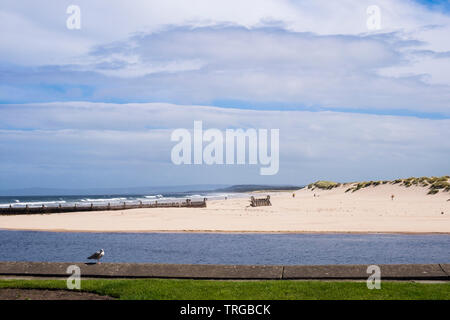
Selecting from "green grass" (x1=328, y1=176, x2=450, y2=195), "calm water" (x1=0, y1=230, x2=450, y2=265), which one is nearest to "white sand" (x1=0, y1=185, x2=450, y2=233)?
"green grass" (x1=328, y1=176, x2=450, y2=195)

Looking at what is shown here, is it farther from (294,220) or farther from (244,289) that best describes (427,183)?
(244,289)

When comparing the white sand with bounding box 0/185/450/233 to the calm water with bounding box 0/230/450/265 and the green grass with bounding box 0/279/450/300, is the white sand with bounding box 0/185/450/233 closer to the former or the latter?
the calm water with bounding box 0/230/450/265

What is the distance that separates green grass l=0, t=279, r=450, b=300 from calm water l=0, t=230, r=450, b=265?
429 inches

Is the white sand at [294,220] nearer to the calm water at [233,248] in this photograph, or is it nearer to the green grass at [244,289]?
the calm water at [233,248]

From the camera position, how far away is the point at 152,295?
1170 centimetres

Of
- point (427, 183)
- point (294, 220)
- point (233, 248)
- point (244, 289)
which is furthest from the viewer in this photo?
point (427, 183)

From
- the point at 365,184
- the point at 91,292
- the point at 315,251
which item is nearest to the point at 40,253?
the point at 315,251

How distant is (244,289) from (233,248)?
17.4 m

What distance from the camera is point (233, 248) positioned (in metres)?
29.4

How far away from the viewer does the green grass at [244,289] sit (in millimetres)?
11477

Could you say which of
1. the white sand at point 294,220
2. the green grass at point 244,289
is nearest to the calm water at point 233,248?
the white sand at point 294,220

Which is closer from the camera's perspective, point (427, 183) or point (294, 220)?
point (294, 220)

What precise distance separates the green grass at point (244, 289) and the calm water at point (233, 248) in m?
10.9

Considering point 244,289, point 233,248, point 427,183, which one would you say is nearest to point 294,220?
point 233,248
